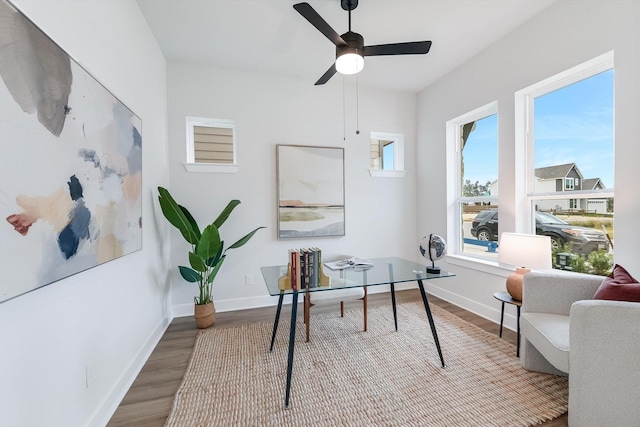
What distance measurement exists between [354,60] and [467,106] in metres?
1.88

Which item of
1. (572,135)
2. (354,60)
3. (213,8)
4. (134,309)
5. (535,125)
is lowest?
(134,309)

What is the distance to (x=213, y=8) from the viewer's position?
2191 millimetres

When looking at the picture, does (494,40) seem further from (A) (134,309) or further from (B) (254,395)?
(A) (134,309)

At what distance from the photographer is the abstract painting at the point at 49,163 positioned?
0.92 m

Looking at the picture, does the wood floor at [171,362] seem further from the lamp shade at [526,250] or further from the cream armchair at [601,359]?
the lamp shade at [526,250]

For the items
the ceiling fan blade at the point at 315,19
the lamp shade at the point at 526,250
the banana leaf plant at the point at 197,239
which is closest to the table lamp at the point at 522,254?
the lamp shade at the point at 526,250

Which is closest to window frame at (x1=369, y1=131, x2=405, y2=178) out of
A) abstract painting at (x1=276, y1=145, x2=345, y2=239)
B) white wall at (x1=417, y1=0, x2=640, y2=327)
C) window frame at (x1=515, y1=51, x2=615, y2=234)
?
white wall at (x1=417, y1=0, x2=640, y2=327)

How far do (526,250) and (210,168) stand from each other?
3175mm

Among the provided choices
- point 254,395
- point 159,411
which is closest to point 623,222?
point 254,395

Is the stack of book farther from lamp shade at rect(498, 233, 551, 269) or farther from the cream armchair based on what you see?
lamp shade at rect(498, 233, 551, 269)

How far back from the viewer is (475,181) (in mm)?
3211

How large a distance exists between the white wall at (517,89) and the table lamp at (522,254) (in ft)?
1.40

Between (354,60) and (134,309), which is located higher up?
(354,60)

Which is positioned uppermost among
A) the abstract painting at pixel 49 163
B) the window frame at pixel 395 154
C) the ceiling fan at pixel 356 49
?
the ceiling fan at pixel 356 49
